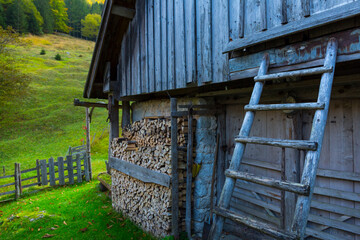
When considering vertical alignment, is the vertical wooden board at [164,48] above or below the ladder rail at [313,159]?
above

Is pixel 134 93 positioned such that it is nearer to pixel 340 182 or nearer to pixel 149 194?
pixel 149 194

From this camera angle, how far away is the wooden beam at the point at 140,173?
4480 mm

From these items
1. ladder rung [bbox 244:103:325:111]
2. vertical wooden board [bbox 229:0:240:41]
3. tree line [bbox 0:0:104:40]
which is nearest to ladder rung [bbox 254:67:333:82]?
ladder rung [bbox 244:103:325:111]

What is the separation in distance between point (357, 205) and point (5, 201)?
1066cm

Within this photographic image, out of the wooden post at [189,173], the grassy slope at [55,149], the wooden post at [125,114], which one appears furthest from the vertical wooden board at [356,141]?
the wooden post at [125,114]

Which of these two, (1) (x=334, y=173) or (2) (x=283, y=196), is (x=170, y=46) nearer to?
(2) (x=283, y=196)

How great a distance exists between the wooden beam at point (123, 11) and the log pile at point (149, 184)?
2706mm

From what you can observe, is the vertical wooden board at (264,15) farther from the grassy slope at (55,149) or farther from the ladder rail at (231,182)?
the grassy slope at (55,149)

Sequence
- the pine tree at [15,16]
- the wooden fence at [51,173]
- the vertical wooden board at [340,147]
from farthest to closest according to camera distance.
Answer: the pine tree at [15,16]
the wooden fence at [51,173]
the vertical wooden board at [340,147]

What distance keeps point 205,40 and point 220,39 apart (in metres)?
0.33

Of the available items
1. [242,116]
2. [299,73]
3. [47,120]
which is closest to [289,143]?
[299,73]

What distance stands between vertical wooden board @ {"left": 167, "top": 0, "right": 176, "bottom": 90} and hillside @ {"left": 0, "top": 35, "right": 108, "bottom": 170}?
12.7m

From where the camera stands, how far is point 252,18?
289 cm

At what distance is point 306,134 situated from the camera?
328cm
